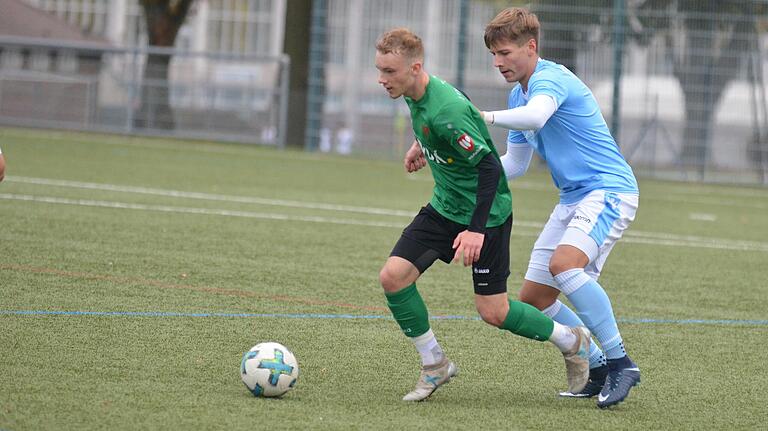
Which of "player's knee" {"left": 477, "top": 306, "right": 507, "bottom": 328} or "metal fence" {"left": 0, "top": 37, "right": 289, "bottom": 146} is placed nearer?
"player's knee" {"left": 477, "top": 306, "right": 507, "bottom": 328}

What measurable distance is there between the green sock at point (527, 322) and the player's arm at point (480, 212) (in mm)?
398

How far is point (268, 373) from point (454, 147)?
4.29 ft


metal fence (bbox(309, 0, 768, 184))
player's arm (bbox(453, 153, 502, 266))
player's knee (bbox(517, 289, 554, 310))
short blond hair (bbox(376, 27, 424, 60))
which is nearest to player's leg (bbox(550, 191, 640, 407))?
player's knee (bbox(517, 289, 554, 310))

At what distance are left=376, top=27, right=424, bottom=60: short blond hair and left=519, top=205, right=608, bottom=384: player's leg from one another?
1125mm

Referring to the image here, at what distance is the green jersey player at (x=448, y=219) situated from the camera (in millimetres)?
5559

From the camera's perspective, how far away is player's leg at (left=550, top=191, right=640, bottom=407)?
5.81 m

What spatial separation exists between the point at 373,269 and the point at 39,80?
794 inches

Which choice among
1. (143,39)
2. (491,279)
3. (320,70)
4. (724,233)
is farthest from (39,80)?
(143,39)

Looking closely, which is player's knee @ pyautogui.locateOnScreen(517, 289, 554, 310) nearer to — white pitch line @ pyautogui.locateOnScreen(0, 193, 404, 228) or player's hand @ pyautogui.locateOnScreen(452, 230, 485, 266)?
player's hand @ pyautogui.locateOnScreen(452, 230, 485, 266)

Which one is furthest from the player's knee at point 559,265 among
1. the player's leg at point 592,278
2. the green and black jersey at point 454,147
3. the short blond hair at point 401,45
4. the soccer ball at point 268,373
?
the soccer ball at point 268,373

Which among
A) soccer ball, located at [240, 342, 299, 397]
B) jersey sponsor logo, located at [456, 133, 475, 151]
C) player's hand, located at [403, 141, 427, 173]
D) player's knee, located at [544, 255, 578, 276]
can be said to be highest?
jersey sponsor logo, located at [456, 133, 475, 151]

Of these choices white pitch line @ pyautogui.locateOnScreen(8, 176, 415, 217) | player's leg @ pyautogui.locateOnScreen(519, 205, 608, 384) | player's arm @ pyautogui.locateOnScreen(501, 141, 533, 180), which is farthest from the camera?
white pitch line @ pyautogui.locateOnScreen(8, 176, 415, 217)

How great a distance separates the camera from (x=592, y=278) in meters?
5.99

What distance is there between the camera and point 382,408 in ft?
18.1
